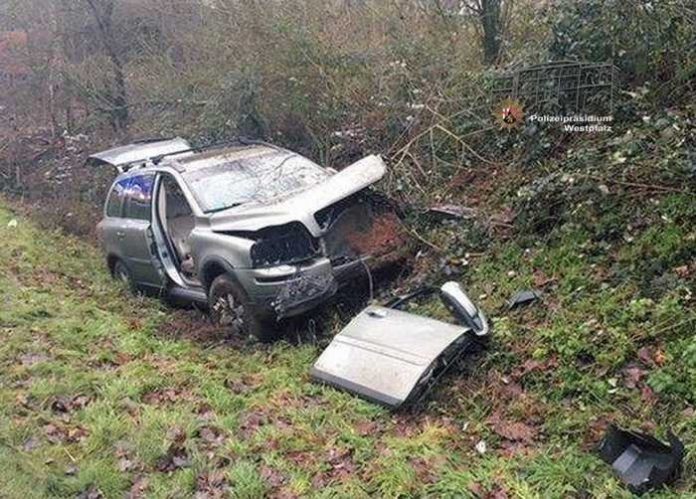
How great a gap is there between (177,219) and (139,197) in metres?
0.53

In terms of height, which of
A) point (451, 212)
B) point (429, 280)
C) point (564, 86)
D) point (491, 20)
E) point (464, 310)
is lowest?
point (429, 280)

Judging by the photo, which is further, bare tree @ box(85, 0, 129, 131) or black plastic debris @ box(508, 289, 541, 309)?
bare tree @ box(85, 0, 129, 131)

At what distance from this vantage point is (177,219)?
8.12 meters

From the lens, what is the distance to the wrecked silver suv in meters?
5.95

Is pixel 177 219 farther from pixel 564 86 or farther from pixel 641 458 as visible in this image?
pixel 641 458

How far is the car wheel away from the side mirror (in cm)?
455

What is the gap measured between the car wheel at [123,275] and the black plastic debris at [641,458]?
6.24 meters

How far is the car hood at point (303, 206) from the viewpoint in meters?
5.93

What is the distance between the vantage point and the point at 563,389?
4.32 metres

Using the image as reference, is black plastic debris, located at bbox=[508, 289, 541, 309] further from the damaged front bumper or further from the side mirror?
the damaged front bumper

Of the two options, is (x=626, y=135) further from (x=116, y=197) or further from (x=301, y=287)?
(x=116, y=197)

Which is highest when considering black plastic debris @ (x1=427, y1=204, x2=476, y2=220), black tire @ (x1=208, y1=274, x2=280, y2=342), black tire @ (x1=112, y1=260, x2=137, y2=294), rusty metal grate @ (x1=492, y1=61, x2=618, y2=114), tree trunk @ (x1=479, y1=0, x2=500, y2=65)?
tree trunk @ (x1=479, y1=0, x2=500, y2=65)

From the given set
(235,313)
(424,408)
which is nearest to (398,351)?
(424,408)

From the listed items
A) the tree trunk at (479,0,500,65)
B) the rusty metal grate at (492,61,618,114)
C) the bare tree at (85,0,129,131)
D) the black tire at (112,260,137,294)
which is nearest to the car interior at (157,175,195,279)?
the black tire at (112,260,137,294)
